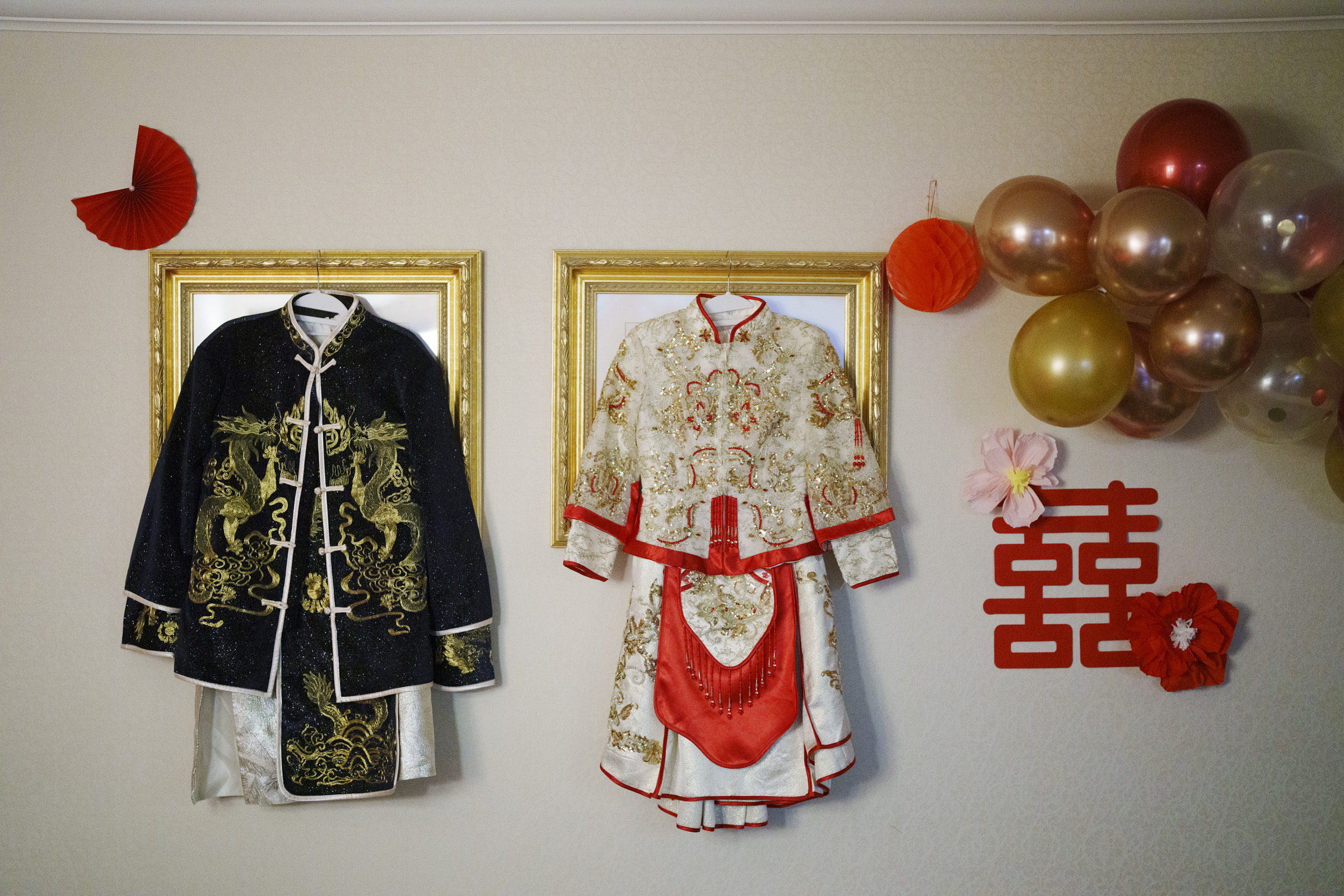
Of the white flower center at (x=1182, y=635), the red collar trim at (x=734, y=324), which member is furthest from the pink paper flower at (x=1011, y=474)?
the red collar trim at (x=734, y=324)

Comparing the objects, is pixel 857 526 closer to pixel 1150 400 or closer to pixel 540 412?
pixel 1150 400

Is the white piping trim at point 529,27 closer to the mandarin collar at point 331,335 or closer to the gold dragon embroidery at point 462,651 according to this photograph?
the mandarin collar at point 331,335

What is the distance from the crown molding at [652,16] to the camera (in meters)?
1.87

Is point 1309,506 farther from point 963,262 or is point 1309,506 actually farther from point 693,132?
point 693,132

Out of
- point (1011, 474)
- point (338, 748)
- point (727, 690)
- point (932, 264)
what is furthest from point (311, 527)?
point (1011, 474)

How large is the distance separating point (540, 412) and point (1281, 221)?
1.59m

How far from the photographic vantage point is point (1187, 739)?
2.01m

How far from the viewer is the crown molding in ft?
6.15

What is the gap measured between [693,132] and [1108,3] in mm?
1051

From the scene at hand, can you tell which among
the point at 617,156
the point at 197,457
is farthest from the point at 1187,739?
the point at 197,457

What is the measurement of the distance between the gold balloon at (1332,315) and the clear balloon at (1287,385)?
0.21 feet

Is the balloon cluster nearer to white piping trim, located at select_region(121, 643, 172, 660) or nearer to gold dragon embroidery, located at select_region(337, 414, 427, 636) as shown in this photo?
gold dragon embroidery, located at select_region(337, 414, 427, 636)

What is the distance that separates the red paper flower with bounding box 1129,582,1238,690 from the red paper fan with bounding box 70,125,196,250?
2.57m

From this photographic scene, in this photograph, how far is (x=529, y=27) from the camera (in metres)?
1.93
